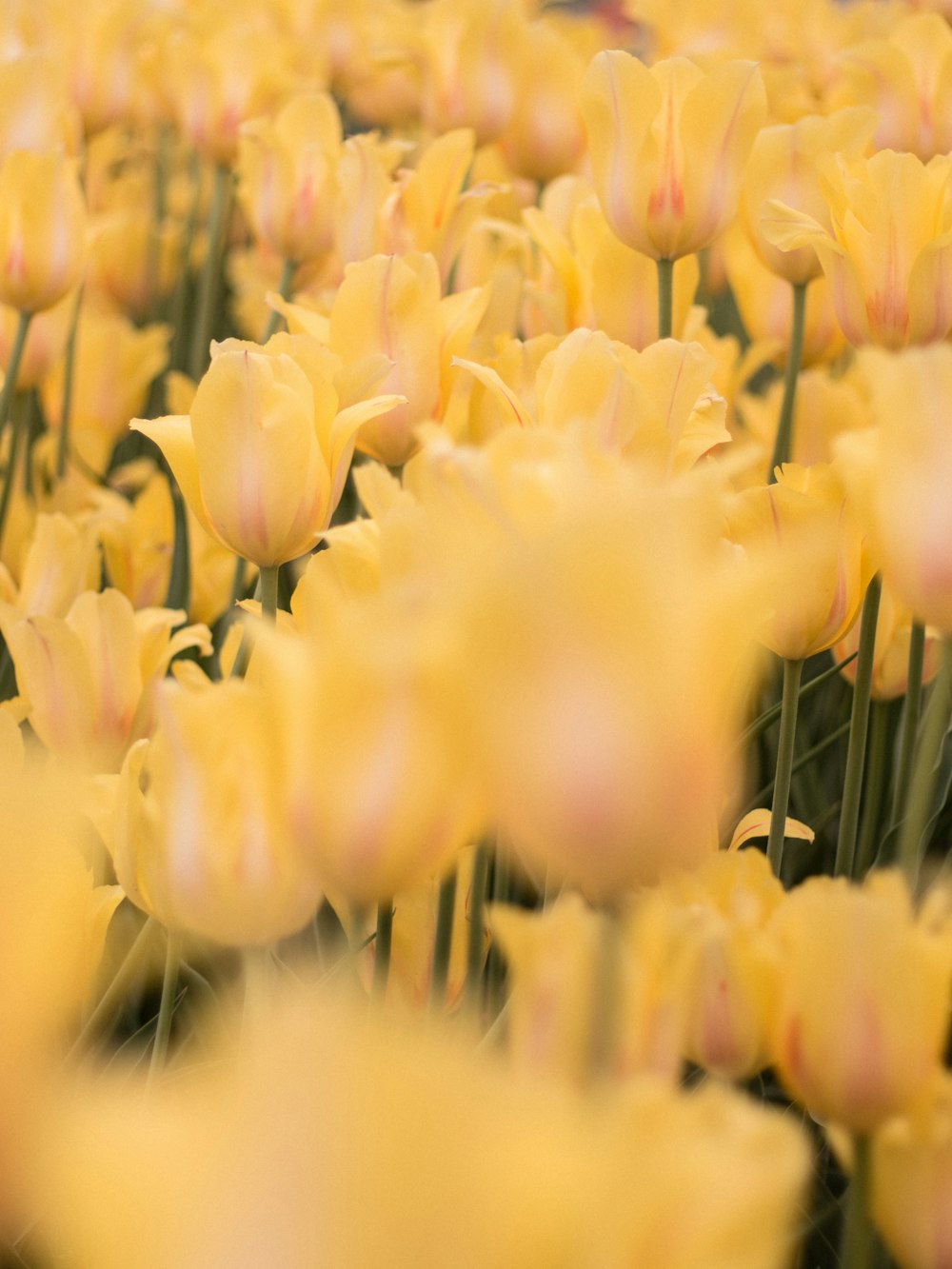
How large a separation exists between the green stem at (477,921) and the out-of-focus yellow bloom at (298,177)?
1.58 ft

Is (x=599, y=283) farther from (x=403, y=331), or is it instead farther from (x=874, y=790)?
(x=874, y=790)

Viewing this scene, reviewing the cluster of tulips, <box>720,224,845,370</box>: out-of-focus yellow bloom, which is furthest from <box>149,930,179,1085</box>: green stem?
<box>720,224,845,370</box>: out-of-focus yellow bloom

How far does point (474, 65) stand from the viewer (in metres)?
1.00

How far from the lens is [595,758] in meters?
0.25

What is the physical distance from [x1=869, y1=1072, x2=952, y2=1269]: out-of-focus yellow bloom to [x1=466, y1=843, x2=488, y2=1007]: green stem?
6.8 inches

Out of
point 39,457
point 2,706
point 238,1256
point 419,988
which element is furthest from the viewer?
point 39,457

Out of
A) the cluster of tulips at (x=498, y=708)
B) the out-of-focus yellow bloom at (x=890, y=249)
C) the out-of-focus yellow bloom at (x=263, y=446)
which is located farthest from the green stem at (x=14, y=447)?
the out-of-focus yellow bloom at (x=890, y=249)

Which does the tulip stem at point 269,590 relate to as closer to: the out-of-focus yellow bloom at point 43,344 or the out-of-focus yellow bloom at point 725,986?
the out-of-focus yellow bloom at point 725,986

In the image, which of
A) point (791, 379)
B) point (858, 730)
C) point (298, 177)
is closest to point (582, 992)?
point (858, 730)

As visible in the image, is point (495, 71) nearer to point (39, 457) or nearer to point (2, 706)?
point (39, 457)

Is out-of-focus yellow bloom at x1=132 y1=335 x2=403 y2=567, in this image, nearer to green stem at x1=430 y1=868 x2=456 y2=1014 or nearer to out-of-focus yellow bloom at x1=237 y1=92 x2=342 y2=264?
green stem at x1=430 y1=868 x2=456 y2=1014

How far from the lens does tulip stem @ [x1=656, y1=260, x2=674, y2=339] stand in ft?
2.21

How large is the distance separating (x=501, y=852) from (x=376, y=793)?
0.88 ft

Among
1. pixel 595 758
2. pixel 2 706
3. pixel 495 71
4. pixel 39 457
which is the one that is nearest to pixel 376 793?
pixel 595 758
